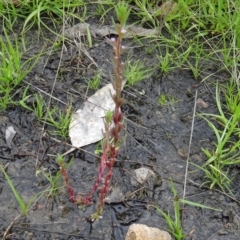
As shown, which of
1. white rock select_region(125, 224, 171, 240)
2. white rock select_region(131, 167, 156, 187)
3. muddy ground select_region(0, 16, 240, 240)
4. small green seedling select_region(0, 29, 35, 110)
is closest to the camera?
white rock select_region(125, 224, 171, 240)

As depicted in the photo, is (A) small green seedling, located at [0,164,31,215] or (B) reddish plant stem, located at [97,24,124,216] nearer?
(B) reddish plant stem, located at [97,24,124,216]

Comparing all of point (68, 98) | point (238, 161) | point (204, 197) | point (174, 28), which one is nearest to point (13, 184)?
point (68, 98)

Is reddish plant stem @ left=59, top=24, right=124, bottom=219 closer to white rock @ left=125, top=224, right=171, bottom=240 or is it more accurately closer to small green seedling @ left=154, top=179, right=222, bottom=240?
white rock @ left=125, top=224, right=171, bottom=240

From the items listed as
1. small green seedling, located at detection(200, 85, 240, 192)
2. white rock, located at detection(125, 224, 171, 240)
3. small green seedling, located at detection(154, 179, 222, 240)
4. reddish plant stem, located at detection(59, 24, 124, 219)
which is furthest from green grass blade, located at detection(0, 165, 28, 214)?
small green seedling, located at detection(200, 85, 240, 192)

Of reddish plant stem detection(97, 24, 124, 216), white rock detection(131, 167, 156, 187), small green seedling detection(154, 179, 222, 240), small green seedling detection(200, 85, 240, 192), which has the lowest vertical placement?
small green seedling detection(154, 179, 222, 240)

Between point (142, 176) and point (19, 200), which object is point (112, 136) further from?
point (19, 200)

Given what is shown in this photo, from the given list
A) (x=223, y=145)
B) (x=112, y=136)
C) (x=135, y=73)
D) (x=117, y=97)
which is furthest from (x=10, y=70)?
(x=223, y=145)
